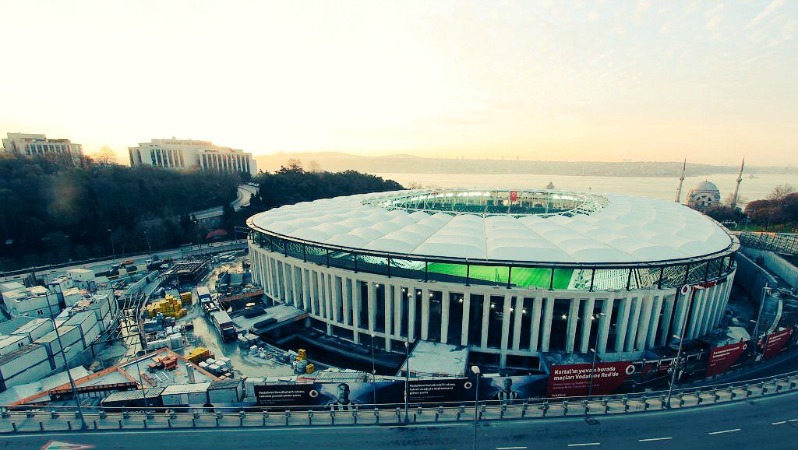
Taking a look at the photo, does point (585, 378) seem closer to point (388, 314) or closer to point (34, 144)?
point (388, 314)

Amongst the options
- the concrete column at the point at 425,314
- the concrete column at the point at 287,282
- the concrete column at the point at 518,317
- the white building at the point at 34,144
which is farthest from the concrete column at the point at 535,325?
the white building at the point at 34,144

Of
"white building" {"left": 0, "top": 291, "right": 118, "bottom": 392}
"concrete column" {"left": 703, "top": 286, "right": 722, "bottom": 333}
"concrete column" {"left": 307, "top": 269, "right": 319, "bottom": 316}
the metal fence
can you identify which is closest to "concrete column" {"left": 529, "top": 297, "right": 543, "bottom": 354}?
the metal fence

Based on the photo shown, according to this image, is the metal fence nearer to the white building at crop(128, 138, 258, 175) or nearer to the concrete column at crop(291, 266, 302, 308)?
the concrete column at crop(291, 266, 302, 308)

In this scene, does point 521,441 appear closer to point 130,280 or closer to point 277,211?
point 277,211

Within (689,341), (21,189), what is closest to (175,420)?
(689,341)

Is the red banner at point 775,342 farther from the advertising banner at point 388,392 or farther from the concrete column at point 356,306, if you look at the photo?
the concrete column at point 356,306

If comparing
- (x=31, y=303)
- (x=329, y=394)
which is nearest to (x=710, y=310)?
(x=329, y=394)
